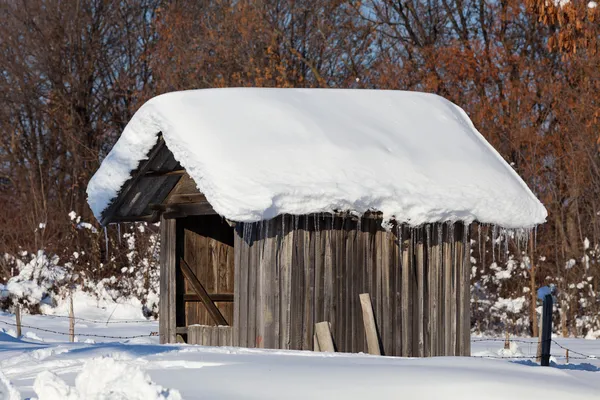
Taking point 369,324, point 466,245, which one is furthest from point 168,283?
point 466,245

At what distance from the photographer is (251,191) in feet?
34.2

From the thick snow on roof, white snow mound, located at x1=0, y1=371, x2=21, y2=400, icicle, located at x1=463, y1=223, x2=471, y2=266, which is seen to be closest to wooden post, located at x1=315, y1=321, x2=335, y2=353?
the thick snow on roof

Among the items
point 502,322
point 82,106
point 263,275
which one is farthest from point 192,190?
point 82,106

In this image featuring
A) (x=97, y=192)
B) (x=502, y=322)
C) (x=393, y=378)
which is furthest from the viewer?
(x=502, y=322)

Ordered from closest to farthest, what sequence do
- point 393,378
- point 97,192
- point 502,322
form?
point 393,378, point 97,192, point 502,322

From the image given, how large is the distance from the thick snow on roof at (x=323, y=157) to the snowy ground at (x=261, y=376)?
182 centimetres

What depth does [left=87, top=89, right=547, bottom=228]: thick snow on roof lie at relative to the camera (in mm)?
10602

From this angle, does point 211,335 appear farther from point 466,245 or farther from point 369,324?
point 466,245

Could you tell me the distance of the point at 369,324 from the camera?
37.3ft

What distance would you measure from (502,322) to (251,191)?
41.9ft

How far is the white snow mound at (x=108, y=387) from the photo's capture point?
228 inches

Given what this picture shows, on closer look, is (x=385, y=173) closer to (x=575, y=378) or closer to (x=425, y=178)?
(x=425, y=178)

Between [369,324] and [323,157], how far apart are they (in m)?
1.94

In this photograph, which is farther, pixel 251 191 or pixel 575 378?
pixel 251 191
